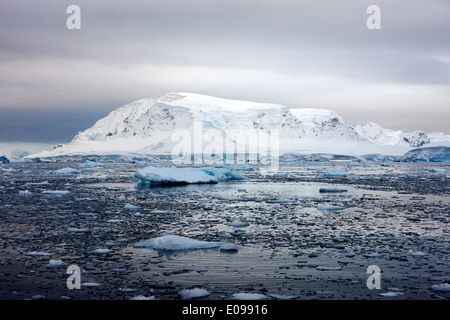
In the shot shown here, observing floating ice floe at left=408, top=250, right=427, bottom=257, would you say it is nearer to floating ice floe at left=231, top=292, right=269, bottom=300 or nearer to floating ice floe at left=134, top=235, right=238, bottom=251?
floating ice floe at left=134, top=235, right=238, bottom=251

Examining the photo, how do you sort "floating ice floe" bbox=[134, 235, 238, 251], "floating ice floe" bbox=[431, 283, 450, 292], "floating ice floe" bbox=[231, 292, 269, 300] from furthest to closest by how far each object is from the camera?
"floating ice floe" bbox=[134, 235, 238, 251] < "floating ice floe" bbox=[431, 283, 450, 292] < "floating ice floe" bbox=[231, 292, 269, 300]

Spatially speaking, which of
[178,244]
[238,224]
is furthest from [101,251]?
[238,224]

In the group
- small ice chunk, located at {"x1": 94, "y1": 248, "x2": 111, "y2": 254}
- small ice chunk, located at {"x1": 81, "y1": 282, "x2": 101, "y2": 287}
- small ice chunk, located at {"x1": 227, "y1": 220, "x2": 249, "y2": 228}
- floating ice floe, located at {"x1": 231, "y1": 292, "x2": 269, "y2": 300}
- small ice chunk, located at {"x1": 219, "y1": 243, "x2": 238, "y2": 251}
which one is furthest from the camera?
small ice chunk, located at {"x1": 227, "y1": 220, "x2": 249, "y2": 228}

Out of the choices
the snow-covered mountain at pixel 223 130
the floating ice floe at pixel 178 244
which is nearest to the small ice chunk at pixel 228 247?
the floating ice floe at pixel 178 244

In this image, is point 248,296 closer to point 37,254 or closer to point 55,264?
point 55,264

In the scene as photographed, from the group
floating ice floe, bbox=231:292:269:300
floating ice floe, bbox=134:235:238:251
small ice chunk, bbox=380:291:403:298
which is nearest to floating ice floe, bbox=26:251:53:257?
floating ice floe, bbox=134:235:238:251

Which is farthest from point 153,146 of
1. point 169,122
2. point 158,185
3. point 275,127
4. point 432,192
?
point 432,192

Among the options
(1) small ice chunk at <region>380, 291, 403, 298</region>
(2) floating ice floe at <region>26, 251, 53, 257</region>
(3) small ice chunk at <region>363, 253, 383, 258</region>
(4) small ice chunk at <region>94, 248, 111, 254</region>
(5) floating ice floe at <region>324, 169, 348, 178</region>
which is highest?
(2) floating ice floe at <region>26, 251, 53, 257</region>
